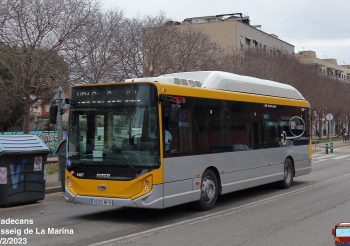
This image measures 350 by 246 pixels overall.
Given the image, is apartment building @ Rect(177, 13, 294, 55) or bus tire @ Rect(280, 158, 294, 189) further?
apartment building @ Rect(177, 13, 294, 55)

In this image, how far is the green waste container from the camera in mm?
11727

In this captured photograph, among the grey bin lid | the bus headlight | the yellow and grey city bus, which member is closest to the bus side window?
the yellow and grey city bus

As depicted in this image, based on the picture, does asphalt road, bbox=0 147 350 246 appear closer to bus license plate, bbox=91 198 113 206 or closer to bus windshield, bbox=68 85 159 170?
bus license plate, bbox=91 198 113 206

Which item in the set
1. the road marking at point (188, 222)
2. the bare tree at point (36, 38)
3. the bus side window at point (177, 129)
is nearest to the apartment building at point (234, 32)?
the bare tree at point (36, 38)

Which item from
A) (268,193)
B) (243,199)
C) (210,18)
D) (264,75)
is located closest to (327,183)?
(268,193)

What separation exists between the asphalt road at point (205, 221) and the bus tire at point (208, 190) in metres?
0.20

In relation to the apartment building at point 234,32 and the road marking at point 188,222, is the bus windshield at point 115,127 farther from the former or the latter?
the apartment building at point 234,32

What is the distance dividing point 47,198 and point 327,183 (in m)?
8.98

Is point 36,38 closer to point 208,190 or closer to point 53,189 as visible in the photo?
point 53,189

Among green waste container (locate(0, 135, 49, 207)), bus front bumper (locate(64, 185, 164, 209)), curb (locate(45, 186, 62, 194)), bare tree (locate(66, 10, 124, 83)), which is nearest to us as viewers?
bus front bumper (locate(64, 185, 164, 209))

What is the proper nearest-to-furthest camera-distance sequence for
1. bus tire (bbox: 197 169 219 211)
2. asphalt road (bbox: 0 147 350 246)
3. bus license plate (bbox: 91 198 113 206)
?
asphalt road (bbox: 0 147 350 246), bus license plate (bbox: 91 198 113 206), bus tire (bbox: 197 169 219 211)

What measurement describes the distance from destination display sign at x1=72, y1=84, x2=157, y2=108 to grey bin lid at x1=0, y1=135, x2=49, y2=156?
8.02 ft

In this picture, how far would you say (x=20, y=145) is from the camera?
12250 millimetres

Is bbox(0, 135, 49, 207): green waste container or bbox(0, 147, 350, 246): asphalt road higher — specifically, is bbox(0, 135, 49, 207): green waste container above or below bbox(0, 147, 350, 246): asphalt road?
above
